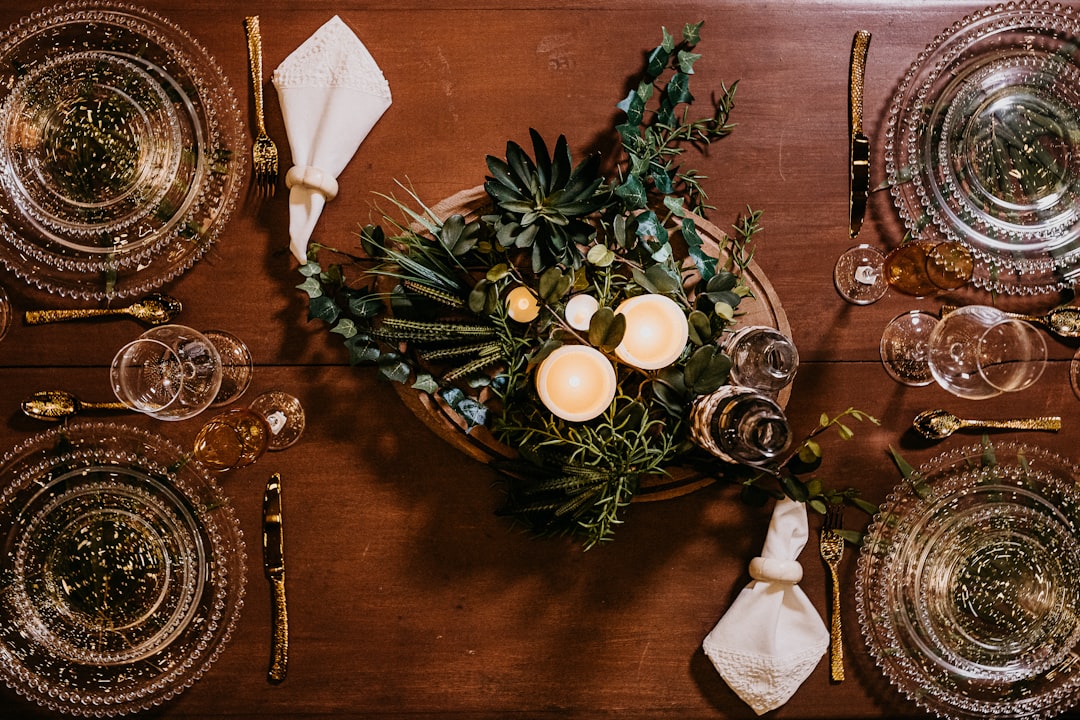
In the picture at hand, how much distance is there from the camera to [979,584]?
1.33m

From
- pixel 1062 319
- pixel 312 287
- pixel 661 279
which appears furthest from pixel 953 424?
pixel 312 287

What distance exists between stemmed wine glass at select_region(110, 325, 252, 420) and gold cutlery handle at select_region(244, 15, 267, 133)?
412 mm

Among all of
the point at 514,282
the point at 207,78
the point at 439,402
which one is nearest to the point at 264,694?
the point at 439,402

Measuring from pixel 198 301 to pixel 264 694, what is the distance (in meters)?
0.74

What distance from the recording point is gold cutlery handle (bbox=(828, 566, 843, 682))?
132 centimetres

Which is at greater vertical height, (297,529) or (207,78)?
(207,78)

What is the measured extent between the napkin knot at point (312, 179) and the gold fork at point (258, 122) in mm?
58

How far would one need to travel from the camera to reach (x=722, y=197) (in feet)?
4.34

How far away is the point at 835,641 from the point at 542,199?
3.23 feet

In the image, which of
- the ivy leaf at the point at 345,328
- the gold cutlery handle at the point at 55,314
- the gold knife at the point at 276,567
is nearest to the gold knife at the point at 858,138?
the ivy leaf at the point at 345,328

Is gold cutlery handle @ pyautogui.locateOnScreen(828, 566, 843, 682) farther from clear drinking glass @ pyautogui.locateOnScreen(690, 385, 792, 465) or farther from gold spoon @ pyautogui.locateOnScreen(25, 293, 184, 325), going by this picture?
gold spoon @ pyautogui.locateOnScreen(25, 293, 184, 325)

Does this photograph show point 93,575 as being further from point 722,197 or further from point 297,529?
point 722,197

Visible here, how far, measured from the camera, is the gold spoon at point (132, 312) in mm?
1276

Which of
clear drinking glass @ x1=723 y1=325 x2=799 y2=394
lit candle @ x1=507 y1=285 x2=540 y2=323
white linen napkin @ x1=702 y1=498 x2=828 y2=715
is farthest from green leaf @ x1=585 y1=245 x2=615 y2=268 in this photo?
white linen napkin @ x1=702 y1=498 x2=828 y2=715
